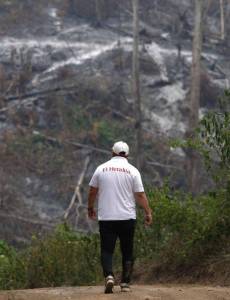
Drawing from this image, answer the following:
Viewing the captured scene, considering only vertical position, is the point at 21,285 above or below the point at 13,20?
below

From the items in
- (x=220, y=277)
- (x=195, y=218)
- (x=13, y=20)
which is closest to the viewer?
(x=220, y=277)

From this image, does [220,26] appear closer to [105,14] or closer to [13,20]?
[105,14]

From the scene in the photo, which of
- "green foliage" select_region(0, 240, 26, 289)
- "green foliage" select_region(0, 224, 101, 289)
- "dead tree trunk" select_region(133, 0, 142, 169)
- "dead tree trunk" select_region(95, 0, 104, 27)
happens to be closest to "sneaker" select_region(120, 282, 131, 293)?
"green foliage" select_region(0, 224, 101, 289)

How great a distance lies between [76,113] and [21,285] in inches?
551

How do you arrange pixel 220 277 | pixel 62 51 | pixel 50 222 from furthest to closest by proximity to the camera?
pixel 62 51 → pixel 50 222 → pixel 220 277

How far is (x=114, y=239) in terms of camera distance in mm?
7406

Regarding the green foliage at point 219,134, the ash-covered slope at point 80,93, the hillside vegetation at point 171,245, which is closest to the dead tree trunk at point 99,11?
the ash-covered slope at point 80,93

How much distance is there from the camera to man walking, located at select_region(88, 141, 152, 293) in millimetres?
7258

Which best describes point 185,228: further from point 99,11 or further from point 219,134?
point 99,11

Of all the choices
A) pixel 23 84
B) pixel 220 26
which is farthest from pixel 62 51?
pixel 220 26

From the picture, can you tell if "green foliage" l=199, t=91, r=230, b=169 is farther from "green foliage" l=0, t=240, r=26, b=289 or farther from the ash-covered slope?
the ash-covered slope

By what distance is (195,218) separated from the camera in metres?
9.36

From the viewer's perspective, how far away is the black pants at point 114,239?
24.0 ft

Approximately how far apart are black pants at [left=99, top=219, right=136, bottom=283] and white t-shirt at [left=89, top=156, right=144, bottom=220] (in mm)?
80
